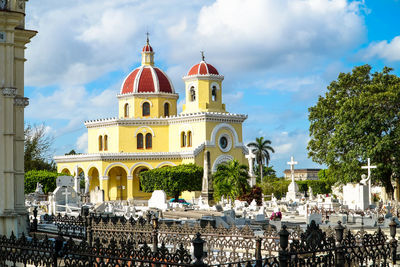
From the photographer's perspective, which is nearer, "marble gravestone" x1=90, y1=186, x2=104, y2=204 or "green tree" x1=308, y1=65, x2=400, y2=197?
"green tree" x1=308, y1=65, x2=400, y2=197

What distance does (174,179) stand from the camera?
54.0m

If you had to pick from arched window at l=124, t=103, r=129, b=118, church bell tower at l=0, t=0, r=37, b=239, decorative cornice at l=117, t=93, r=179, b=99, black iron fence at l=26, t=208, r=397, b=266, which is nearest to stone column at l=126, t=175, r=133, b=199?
arched window at l=124, t=103, r=129, b=118

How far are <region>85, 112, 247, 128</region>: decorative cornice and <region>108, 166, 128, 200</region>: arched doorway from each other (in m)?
4.86

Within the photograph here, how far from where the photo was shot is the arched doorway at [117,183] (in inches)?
2370

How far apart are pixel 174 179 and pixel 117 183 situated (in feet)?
31.7

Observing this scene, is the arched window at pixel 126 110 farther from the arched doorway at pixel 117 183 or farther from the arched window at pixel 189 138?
the arched window at pixel 189 138

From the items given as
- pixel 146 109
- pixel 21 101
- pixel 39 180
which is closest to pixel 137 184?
pixel 146 109

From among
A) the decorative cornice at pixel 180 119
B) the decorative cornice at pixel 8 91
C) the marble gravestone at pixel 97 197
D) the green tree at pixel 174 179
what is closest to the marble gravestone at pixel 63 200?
the marble gravestone at pixel 97 197

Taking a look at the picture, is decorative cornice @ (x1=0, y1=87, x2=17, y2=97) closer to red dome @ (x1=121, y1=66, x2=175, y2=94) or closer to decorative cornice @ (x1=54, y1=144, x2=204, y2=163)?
decorative cornice @ (x1=54, y1=144, x2=204, y2=163)

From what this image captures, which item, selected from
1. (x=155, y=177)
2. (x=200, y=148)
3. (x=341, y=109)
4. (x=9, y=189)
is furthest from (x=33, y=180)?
(x=9, y=189)

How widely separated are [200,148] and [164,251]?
50.8 meters

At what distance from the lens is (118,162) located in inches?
2324

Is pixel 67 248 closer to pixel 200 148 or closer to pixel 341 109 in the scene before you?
pixel 341 109

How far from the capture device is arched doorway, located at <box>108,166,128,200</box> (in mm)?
60188
